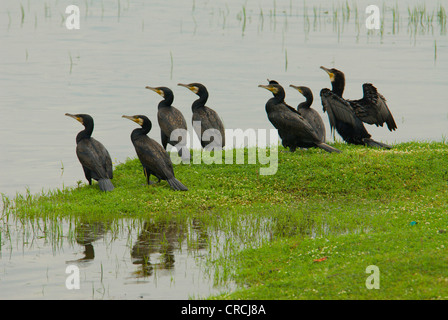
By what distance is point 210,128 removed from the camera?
45.9ft

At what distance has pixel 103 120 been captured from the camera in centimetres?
1877

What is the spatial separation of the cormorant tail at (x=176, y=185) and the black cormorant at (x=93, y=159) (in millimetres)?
1090

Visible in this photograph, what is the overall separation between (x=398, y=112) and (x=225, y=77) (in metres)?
6.62

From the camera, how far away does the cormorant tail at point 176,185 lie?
458 inches

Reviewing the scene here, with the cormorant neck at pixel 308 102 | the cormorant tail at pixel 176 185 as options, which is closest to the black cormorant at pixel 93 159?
the cormorant tail at pixel 176 185

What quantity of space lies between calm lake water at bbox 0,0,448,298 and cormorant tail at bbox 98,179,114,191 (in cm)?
156

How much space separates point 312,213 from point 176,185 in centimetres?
253

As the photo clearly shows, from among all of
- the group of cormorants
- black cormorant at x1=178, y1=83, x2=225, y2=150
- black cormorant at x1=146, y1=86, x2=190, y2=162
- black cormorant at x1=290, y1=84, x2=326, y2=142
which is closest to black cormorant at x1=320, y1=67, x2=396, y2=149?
the group of cormorants

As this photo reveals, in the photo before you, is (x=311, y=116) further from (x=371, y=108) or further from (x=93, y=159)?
(x=93, y=159)

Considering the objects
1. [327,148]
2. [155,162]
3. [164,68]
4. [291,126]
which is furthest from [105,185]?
[164,68]

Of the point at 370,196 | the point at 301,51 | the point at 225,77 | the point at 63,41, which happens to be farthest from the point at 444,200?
the point at 63,41

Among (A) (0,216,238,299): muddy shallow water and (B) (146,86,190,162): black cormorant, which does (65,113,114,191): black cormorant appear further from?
(B) (146,86,190,162): black cormorant

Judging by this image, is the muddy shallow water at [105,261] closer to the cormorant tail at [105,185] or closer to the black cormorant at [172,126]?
the cormorant tail at [105,185]

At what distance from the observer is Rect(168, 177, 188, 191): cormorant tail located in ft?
38.2
